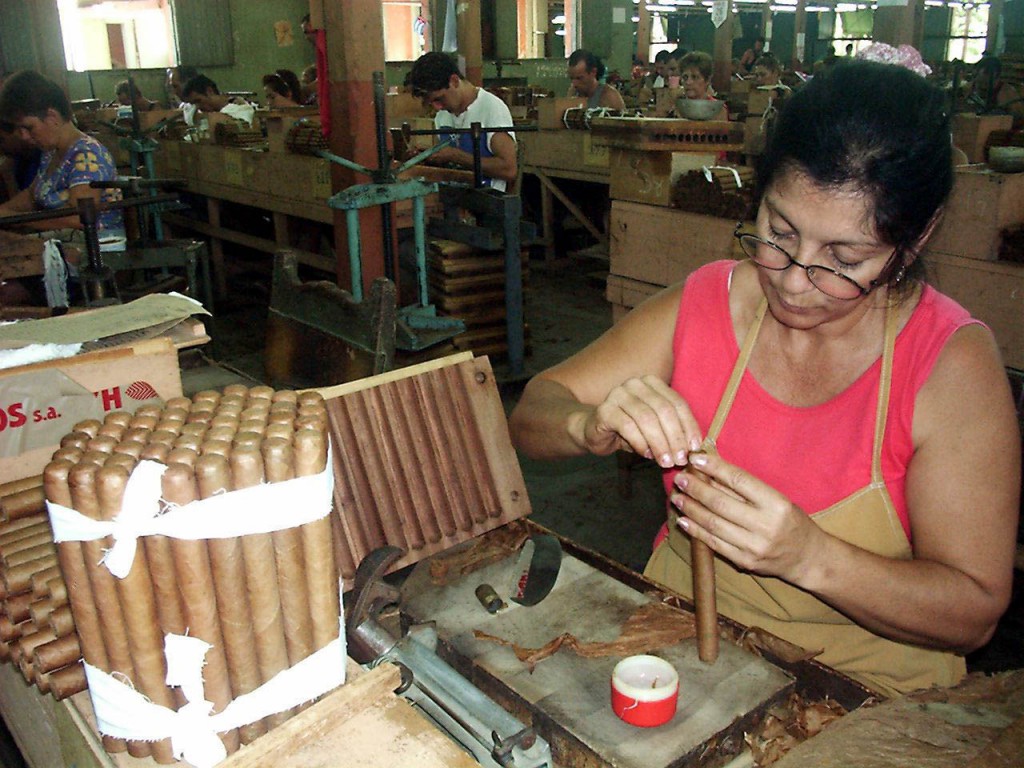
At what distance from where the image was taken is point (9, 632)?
1430 millimetres

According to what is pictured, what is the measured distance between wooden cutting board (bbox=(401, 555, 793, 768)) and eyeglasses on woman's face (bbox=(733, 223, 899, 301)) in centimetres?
61

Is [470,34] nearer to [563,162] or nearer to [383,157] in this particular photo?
[563,162]

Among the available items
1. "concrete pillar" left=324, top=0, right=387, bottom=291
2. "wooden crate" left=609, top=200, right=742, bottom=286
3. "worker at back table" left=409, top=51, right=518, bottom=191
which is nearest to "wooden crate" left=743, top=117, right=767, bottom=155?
"wooden crate" left=609, top=200, right=742, bottom=286

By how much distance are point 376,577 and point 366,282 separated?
3788 mm

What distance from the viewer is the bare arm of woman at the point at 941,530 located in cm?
131

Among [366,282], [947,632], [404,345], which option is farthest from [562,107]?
[947,632]

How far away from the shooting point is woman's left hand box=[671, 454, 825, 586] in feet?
4.12

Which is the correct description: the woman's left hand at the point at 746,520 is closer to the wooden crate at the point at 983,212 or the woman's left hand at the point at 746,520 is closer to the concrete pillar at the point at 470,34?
the wooden crate at the point at 983,212

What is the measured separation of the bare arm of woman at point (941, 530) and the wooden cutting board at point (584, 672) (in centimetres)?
19

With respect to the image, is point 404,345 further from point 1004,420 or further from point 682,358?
point 1004,420

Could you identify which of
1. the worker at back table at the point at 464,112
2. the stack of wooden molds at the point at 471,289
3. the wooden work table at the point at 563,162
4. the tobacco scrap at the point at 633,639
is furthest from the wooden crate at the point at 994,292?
the wooden work table at the point at 563,162

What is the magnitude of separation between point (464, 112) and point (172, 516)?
5.36 metres

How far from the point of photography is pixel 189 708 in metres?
1.01

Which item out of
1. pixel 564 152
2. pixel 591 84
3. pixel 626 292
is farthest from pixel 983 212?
pixel 591 84
